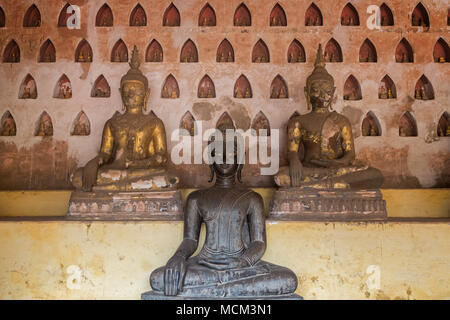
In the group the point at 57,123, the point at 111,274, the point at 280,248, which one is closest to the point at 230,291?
the point at 280,248

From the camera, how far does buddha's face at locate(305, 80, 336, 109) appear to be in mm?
5684

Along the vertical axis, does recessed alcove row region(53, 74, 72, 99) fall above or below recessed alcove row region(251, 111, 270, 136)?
above

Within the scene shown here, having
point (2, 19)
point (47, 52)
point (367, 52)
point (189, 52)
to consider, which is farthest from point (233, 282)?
point (2, 19)

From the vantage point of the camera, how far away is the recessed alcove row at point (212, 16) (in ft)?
21.3

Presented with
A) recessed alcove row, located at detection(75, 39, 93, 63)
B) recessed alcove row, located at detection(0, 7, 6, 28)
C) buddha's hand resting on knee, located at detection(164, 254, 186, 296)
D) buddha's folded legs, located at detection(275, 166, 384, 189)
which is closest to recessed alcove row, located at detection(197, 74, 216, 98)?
recessed alcove row, located at detection(75, 39, 93, 63)

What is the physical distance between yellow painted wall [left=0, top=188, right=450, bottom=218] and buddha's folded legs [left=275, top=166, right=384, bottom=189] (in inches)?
26.6

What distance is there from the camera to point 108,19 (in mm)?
6566

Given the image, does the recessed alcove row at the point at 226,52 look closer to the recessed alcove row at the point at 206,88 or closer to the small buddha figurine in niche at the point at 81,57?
the small buddha figurine in niche at the point at 81,57

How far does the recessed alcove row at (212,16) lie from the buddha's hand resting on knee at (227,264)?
11.4 feet

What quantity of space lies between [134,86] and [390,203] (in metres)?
3.32

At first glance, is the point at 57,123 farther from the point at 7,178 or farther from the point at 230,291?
the point at 230,291

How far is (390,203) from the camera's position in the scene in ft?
18.8

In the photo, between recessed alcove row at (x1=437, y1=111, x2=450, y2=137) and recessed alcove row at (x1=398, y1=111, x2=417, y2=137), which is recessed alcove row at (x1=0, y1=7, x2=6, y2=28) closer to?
recessed alcove row at (x1=398, y1=111, x2=417, y2=137)

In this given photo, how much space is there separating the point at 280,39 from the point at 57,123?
3.12m
